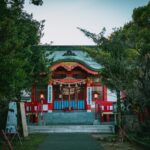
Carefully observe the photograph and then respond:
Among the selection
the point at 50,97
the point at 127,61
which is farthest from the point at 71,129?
the point at 127,61

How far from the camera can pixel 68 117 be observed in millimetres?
34250

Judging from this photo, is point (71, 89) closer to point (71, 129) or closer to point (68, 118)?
point (68, 118)

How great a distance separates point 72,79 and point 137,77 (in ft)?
67.7

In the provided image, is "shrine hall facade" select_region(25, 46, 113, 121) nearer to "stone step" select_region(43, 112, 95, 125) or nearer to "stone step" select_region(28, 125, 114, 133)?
"stone step" select_region(43, 112, 95, 125)

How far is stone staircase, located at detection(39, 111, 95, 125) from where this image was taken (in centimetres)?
3334

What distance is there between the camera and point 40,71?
22.9 meters

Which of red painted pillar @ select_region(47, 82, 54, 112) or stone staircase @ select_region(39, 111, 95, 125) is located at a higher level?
red painted pillar @ select_region(47, 82, 54, 112)

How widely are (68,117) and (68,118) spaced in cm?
12

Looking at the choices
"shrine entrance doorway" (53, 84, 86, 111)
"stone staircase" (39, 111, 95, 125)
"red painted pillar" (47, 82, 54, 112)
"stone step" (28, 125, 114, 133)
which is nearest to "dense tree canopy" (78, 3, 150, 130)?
"stone step" (28, 125, 114, 133)

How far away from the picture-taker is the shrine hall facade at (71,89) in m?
35.4

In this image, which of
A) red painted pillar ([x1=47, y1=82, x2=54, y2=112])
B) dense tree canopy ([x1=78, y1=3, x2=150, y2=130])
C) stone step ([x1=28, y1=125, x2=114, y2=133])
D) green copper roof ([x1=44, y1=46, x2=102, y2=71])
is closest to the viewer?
dense tree canopy ([x1=78, y1=3, x2=150, y2=130])

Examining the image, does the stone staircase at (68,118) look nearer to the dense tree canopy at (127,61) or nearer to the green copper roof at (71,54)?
the green copper roof at (71,54)

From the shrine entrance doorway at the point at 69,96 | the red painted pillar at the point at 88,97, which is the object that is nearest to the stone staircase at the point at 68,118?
the red painted pillar at the point at 88,97

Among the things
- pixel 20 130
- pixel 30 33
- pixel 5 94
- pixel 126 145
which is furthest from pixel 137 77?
pixel 20 130
